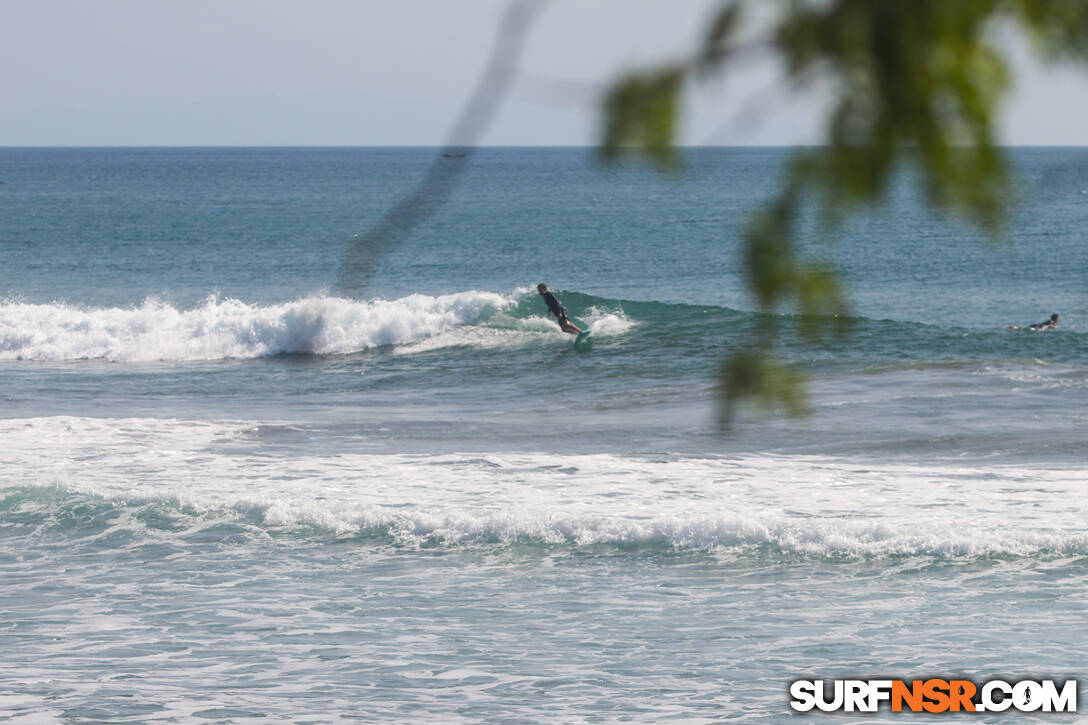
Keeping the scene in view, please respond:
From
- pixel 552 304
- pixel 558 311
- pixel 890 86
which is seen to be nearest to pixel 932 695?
pixel 890 86

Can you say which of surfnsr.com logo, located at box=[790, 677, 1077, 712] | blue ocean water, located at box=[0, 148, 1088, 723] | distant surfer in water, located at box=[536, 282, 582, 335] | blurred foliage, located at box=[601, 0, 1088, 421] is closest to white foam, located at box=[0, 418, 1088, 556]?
blue ocean water, located at box=[0, 148, 1088, 723]

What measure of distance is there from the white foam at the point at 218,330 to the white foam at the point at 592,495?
10.8 m

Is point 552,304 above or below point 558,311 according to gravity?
above

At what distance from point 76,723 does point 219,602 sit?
2181 mm

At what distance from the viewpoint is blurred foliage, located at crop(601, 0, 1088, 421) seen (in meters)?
1.95

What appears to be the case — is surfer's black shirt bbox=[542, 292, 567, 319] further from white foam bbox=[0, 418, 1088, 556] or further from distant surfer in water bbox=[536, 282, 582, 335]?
white foam bbox=[0, 418, 1088, 556]

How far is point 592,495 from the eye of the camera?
1239 centimetres

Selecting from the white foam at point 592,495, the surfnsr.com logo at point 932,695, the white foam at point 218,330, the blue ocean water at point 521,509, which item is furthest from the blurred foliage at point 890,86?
the white foam at point 218,330

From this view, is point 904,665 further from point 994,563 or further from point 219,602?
point 219,602

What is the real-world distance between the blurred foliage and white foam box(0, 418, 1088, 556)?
850cm

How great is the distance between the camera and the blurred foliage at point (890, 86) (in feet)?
6.40

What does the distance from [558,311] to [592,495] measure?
1289 cm

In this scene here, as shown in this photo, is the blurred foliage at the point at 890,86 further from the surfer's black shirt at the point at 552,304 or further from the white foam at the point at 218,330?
the white foam at the point at 218,330

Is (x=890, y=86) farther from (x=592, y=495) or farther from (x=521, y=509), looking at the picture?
(x=592, y=495)
